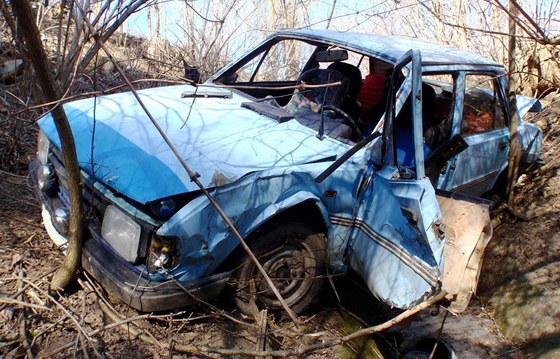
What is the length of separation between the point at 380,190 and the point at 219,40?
22.9 feet

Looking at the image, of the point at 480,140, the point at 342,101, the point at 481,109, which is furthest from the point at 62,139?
the point at 481,109

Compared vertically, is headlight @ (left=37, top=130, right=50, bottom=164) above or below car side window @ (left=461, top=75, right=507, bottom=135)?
below

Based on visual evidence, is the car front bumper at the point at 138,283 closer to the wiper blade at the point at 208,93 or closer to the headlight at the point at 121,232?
the headlight at the point at 121,232

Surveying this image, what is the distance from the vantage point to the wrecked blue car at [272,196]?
2514mm

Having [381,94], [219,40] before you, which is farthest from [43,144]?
[219,40]

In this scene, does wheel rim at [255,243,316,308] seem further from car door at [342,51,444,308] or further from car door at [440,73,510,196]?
car door at [440,73,510,196]

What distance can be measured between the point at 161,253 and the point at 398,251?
4.53 feet

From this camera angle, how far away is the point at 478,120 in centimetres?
423

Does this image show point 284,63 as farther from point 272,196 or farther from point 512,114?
point 272,196

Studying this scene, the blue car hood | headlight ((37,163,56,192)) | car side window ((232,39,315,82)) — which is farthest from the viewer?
car side window ((232,39,315,82))

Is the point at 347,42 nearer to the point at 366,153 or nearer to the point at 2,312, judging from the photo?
the point at 366,153

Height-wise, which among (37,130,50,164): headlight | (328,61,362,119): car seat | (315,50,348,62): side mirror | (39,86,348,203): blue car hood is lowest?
(37,130,50,164): headlight

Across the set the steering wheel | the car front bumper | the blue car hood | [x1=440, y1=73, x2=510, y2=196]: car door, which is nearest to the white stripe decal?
the blue car hood

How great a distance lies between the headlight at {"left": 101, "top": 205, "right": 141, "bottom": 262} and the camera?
249 centimetres
